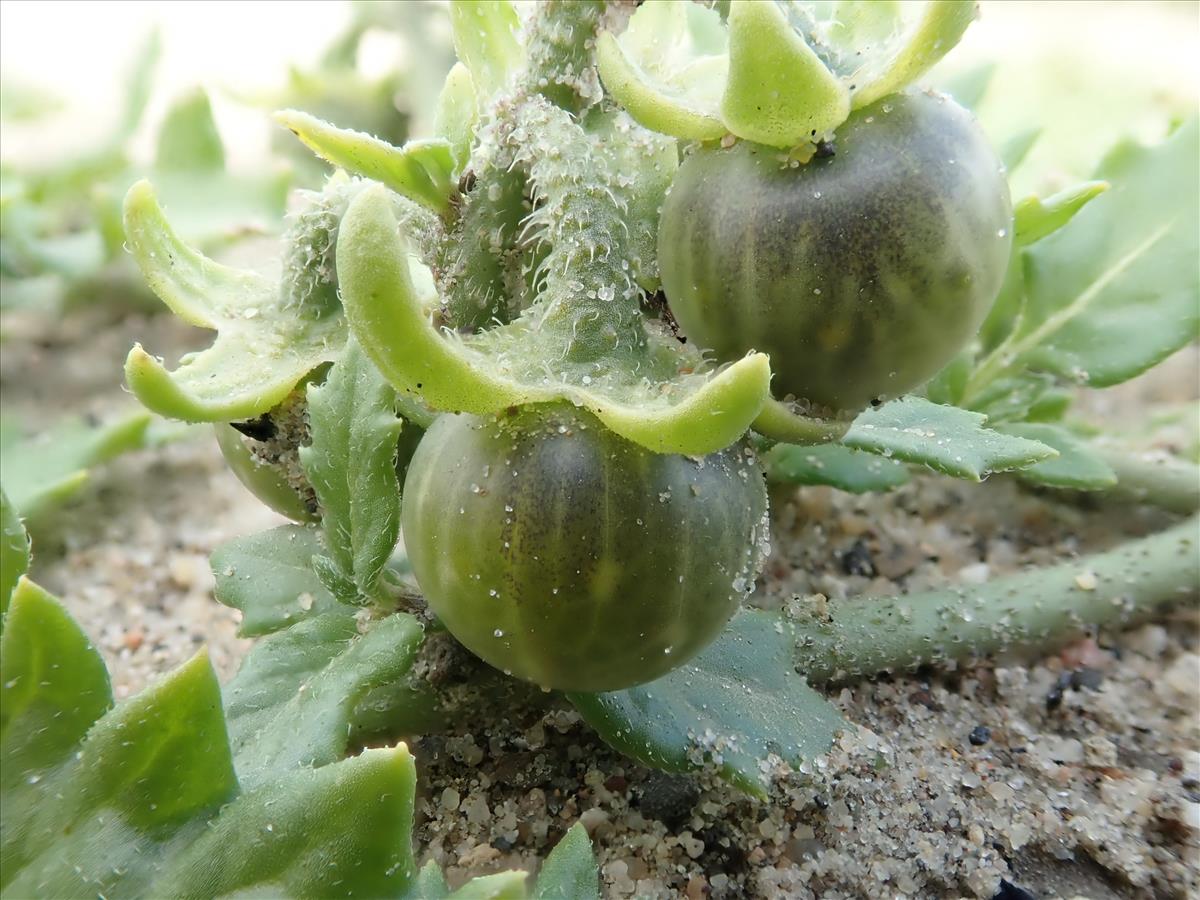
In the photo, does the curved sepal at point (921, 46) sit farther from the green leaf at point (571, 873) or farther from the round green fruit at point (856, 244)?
the green leaf at point (571, 873)

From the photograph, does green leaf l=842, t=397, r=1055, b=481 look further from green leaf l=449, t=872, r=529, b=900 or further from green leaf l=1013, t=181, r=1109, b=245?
green leaf l=449, t=872, r=529, b=900

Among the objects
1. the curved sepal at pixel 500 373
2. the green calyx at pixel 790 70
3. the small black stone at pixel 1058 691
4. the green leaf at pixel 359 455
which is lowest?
the small black stone at pixel 1058 691

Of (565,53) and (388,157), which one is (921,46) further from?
(388,157)

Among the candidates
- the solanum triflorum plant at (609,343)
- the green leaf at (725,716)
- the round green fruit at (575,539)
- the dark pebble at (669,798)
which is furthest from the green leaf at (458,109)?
the dark pebble at (669,798)

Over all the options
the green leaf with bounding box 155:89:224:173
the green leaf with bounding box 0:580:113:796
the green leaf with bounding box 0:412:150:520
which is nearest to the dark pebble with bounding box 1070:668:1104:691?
the green leaf with bounding box 0:580:113:796

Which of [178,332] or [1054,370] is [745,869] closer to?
[1054,370]

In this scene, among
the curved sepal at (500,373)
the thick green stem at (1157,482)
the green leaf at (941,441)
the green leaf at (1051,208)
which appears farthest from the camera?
the thick green stem at (1157,482)
